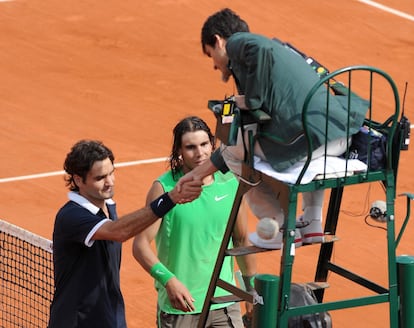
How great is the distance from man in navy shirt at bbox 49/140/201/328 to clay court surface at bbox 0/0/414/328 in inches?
148

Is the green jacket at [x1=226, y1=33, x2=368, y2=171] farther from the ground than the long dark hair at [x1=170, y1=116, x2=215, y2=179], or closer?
farther from the ground

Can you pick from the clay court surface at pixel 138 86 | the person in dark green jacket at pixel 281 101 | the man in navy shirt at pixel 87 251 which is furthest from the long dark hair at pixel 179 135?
the clay court surface at pixel 138 86

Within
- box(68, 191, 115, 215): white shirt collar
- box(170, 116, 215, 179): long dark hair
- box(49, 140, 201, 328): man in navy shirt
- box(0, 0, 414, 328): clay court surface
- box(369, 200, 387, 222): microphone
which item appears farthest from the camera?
box(0, 0, 414, 328): clay court surface

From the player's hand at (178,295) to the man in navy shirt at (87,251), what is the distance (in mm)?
409

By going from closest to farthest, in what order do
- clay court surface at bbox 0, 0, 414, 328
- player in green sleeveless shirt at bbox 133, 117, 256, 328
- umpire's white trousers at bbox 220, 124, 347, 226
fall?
1. umpire's white trousers at bbox 220, 124, 347, 226
2. player in green sleeveless shirt at bbox 133, 117, 256, 328
3. clay court surface at bbox 0, 0, 414, 328

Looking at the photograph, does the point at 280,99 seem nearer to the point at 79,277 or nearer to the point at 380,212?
the point at 380,212

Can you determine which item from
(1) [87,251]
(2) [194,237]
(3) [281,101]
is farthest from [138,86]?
(3) [281,101]

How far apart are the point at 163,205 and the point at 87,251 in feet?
3.04

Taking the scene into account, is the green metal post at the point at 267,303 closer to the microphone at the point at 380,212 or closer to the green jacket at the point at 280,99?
the green jacket at the point at 280,99

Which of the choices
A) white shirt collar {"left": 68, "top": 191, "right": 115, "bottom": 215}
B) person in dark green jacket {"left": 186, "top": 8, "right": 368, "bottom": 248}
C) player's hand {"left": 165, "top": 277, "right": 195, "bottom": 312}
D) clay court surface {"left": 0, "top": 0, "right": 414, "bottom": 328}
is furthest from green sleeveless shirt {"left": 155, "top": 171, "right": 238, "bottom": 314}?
clay court surface {"left": 0, "top": 0, "right": 414, "bottom": 328}

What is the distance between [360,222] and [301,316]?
7.58m

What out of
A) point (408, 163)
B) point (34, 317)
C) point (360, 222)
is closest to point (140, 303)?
point (34, 317)

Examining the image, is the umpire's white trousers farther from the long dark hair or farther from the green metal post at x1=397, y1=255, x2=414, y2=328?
the long dark hair

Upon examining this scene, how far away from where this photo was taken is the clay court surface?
1456 cm
